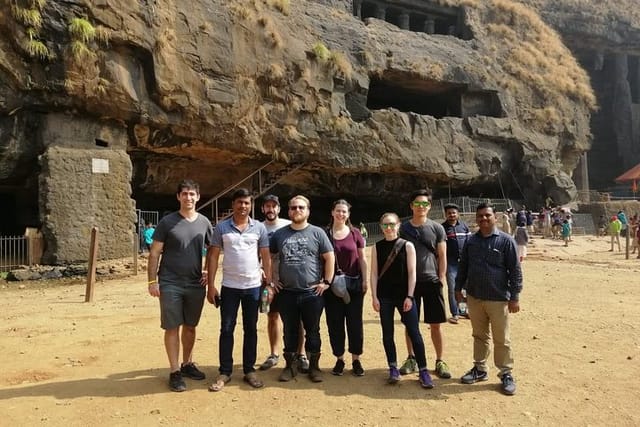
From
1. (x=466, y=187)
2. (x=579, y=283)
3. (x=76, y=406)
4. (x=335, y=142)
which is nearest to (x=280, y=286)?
(x=76, y=406)

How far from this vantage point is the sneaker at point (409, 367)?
4.72 meters

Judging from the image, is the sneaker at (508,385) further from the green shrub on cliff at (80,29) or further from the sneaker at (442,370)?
the green shrub on cliff at (80,29)

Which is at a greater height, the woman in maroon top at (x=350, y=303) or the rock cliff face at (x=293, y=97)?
the rock cliff face at (x=293, y=97)

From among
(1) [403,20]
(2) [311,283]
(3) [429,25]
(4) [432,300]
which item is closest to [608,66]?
(3) [429,25]

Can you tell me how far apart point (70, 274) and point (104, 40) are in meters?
6.61

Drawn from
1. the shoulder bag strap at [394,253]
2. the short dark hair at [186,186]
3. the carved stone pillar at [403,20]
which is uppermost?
the carved stone pillar at [403,20]

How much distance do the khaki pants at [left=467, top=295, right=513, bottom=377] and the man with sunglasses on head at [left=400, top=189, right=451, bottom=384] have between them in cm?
30

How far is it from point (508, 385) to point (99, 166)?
12679 millimetres

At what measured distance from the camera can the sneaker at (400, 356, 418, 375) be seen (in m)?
4.72

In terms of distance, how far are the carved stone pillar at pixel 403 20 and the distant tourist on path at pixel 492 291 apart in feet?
74.4

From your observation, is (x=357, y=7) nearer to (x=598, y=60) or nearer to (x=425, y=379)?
(x=598, y=60)

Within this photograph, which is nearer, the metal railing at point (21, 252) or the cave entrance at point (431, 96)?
the metal railing at point (21, 252)

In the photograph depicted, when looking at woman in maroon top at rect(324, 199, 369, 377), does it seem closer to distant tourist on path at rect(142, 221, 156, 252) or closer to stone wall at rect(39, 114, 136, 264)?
stone wall at rect(39, 114, 136, 264)

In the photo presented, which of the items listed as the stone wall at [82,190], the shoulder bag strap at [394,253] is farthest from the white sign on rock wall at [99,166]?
the shoulder bag strap at [394,253]
